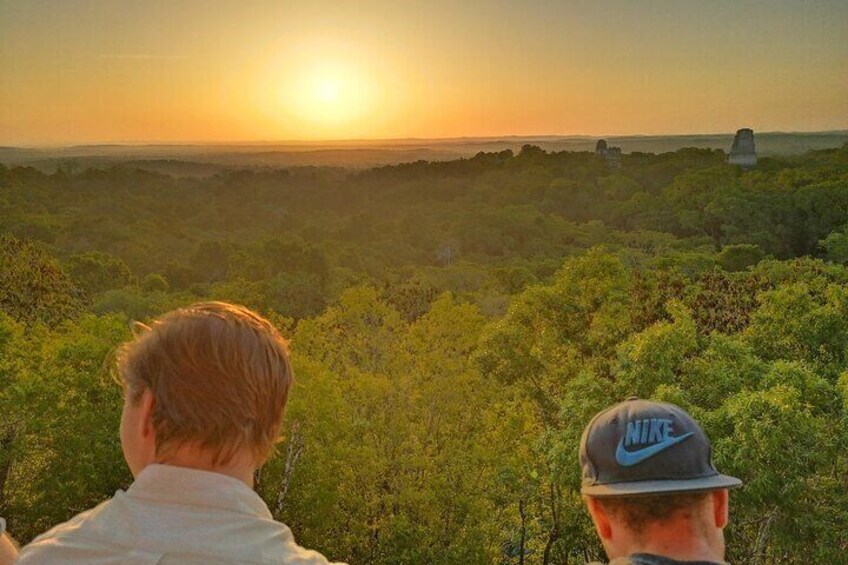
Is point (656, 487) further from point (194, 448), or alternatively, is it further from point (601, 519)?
point (194, 448)

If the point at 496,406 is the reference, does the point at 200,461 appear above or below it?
above

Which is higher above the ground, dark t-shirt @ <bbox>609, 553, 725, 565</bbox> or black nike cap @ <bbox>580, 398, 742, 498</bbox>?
black nike cap @ <bbox>580, 398, 742, 498</bbox>

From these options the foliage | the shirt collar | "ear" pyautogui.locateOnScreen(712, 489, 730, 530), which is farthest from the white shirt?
"ear" pyautogui.locateOnScreen(712, 489, 730, 530)

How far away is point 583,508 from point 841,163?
10839 cm

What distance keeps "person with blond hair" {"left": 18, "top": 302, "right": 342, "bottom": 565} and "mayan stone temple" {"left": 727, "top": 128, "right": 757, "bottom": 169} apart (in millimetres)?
154095

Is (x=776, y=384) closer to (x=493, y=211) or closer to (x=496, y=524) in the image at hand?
(x=496, y=524)

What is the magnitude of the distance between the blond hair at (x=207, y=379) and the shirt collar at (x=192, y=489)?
0.07 meters

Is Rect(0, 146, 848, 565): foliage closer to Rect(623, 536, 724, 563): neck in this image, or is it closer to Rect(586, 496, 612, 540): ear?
Rect(586, 496, 612, 540): ear

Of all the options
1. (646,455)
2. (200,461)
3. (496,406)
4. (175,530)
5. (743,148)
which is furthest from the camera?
(743,148)

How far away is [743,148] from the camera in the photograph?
5763 inches

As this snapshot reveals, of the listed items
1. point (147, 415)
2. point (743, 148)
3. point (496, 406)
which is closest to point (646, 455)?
point (147, 415)

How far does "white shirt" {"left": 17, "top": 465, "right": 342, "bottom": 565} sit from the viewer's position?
162 centimetres

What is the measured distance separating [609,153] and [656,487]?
182m

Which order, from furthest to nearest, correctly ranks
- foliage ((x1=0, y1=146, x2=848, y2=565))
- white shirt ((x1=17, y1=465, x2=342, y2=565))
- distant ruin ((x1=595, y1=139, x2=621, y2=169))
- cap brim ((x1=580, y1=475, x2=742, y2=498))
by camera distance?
1. distant ruin ((x1=595, y1=139, x2=621, y2=169))
2. foliage ((x1=0, y1=146, x2=848, y2=565))
3. cap brim ((x1=580, y1=475, x2=742, y2=498))
4. white shirt ((x1=17, y1=465, x2=342, y2=565))
